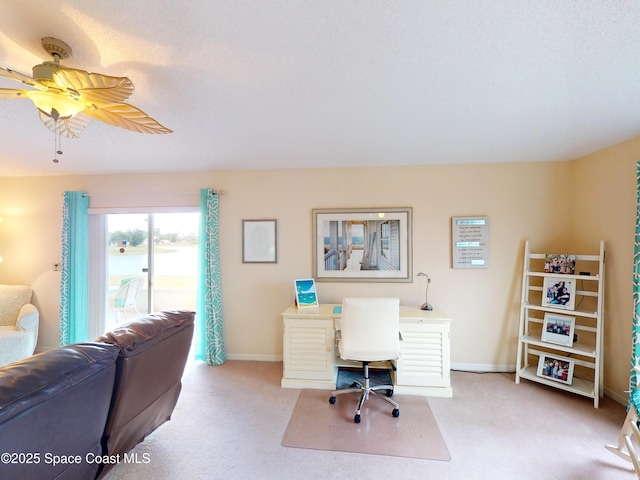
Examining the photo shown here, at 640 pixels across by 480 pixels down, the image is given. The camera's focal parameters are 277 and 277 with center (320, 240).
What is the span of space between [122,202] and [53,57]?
2642 millimetres

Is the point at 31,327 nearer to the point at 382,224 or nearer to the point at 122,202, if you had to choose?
the point at 122,202

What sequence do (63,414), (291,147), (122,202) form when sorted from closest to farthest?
(63,414) → (291,147) → (122,202)

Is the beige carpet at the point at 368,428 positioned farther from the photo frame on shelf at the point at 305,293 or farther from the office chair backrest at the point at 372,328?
the photo frame on shelf at the point at 305,293

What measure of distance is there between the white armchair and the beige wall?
9.5 inches

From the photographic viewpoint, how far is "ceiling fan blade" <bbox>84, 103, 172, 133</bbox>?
1.51 meters

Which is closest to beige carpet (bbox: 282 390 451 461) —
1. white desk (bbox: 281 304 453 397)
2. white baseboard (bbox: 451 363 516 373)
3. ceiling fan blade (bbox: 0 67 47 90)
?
white desk (bbox: 281 304 453 397)

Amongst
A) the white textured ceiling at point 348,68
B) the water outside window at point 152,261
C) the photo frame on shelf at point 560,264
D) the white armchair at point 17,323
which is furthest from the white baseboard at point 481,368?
the white armchair at point 17,323

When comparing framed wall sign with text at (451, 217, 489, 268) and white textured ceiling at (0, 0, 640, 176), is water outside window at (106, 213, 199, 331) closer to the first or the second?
white textured ceiling at (0, 0, 640, 176)

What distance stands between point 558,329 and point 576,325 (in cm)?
15

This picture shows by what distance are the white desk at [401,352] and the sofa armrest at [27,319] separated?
3.02 meters

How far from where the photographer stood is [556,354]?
295 centimetres

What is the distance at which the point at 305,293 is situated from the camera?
3.12m

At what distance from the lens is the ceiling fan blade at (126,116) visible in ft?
4.94

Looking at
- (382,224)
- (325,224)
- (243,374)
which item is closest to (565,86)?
(382,224)
